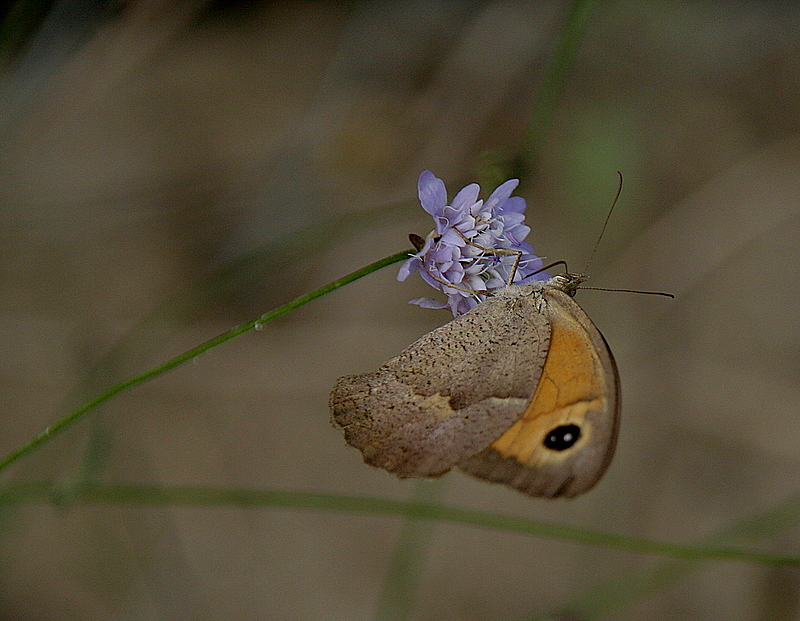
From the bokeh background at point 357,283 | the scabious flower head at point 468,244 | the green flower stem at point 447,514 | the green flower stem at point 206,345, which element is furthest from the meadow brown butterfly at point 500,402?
the bokeh background at point 357,283

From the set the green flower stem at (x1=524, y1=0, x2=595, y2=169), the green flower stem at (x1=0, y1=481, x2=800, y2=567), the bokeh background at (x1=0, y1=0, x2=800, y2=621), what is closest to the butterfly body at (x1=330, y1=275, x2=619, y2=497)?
the green flower stem at (x1=0, y1=481, x2=800, y2=567)

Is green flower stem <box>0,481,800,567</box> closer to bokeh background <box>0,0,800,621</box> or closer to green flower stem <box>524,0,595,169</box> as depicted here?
bokeh background <box>0,0,800,621</box>

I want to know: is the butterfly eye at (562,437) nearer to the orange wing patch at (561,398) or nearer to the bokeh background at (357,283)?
the orange wing patch at (561,398)

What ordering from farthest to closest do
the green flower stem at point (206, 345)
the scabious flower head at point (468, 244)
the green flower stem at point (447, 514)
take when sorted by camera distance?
the green flower stem at point (447, 514) < the scabious flower head at point (468, 244) < the green flower stem at point (206, 345)

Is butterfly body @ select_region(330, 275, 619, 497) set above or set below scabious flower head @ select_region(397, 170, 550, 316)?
below

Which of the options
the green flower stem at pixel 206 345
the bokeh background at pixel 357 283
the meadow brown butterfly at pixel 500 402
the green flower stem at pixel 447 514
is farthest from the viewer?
the bokeh background at pixel 357 283

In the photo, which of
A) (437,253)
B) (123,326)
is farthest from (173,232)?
(437,253)

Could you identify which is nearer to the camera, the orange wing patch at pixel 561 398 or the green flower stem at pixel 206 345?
the green flower stem at pixel 206 345
